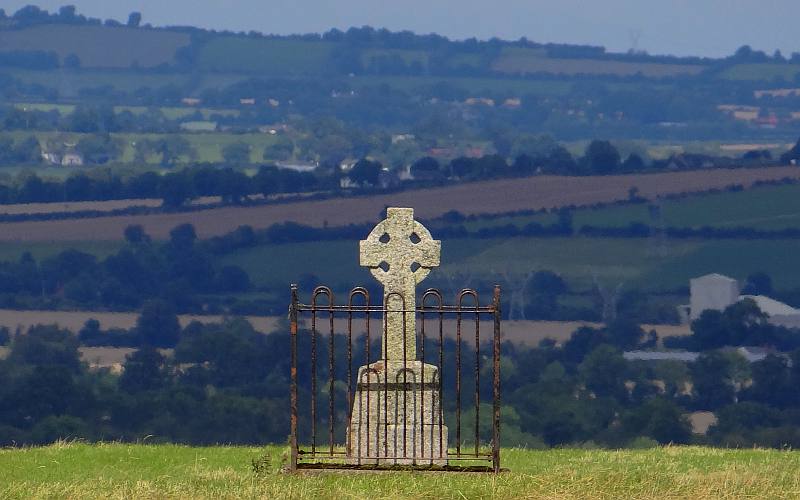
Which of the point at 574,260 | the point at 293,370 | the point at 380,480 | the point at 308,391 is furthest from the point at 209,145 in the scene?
the point at 380,480

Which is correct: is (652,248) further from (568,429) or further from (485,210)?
(568,429)

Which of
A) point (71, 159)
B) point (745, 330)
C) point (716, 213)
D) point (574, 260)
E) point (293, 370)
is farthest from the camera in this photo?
point (71, 159)

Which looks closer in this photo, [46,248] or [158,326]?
[158,326]

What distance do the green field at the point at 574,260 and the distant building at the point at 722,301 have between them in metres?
2.91

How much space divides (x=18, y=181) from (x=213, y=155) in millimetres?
29871

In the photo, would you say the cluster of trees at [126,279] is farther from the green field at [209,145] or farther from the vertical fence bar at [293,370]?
the vertical fence bar at [293,370]

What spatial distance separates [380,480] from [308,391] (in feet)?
222

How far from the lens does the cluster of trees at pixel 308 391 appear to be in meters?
71.9

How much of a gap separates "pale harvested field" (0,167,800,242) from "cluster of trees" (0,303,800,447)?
20.3m

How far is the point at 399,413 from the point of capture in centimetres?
1608

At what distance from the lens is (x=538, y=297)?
12706 cm

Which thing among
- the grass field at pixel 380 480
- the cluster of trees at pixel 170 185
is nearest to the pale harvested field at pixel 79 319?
the cluster of trees at pixel 170 185

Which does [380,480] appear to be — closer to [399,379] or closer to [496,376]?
[496,376]

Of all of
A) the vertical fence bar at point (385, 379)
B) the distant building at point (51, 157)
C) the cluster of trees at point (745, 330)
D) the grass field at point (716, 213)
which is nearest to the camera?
the vertical fence bar at point (385, 379)
